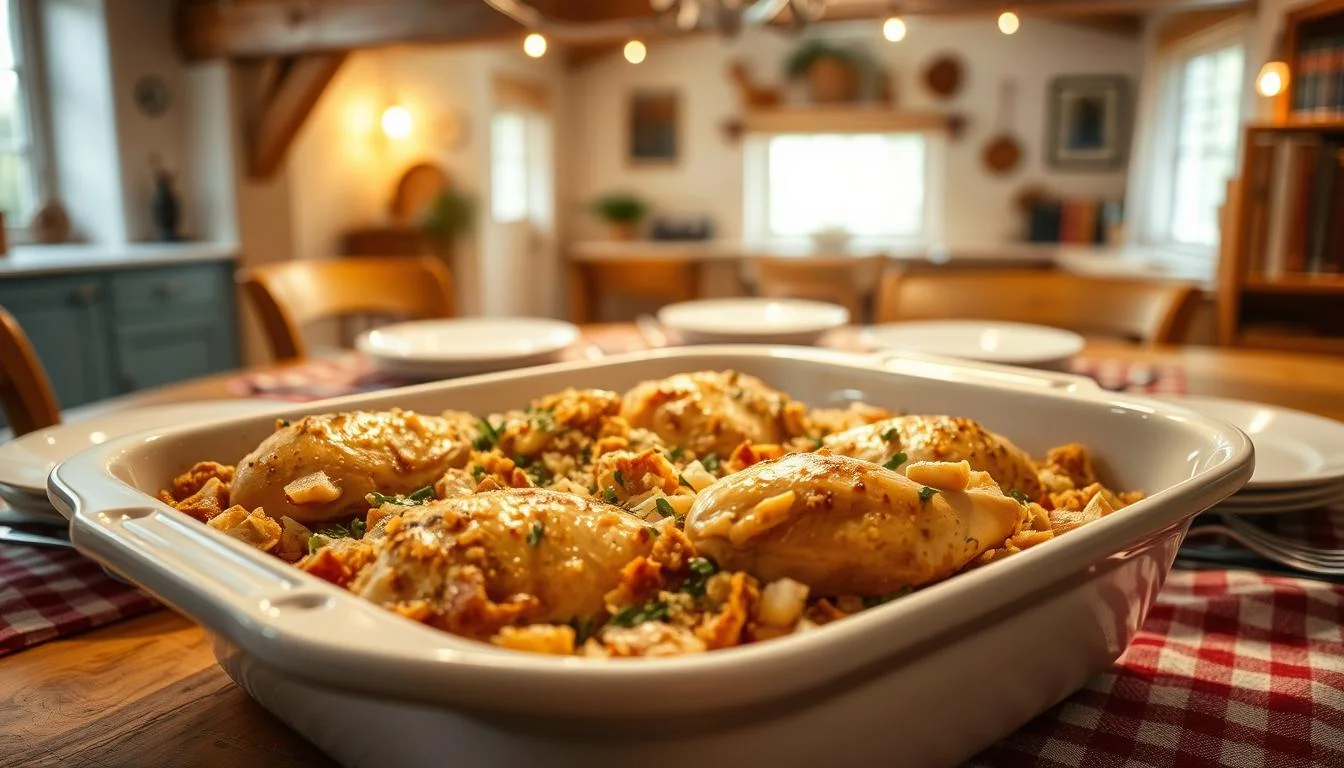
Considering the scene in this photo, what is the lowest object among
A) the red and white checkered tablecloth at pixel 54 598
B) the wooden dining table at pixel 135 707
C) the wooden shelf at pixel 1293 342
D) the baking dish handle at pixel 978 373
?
the wooden shelf at pixel 1293 342

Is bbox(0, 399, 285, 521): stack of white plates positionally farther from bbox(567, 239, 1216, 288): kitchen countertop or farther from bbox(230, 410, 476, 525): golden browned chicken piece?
bbox(567, 239, 1216, 288): kitchen countertop

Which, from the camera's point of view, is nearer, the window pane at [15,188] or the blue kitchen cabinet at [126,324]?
the blue kitchen cabinet at [126,324]

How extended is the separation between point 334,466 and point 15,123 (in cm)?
440

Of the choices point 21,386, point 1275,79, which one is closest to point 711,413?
point 21,386

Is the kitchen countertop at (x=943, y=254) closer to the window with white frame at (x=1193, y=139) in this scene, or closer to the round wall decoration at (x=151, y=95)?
the window with white frame at (x=1193, y=139)

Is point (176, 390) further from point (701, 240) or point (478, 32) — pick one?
point (701, 240)

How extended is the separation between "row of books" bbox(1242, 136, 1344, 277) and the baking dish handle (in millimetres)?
2853

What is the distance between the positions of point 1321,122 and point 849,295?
171cm

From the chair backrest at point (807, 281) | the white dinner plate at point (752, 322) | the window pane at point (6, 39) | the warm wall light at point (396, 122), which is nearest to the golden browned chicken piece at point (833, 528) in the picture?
the white dinner plate at point (752, 322)

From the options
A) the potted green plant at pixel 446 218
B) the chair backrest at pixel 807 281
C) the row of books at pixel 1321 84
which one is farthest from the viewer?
the potted green plant at pixel 446 218

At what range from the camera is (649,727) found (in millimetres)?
345

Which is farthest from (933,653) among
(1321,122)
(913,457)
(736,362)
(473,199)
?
(473,199)

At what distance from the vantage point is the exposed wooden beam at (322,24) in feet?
13.8

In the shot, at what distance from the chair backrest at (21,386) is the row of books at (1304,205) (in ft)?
11.3
